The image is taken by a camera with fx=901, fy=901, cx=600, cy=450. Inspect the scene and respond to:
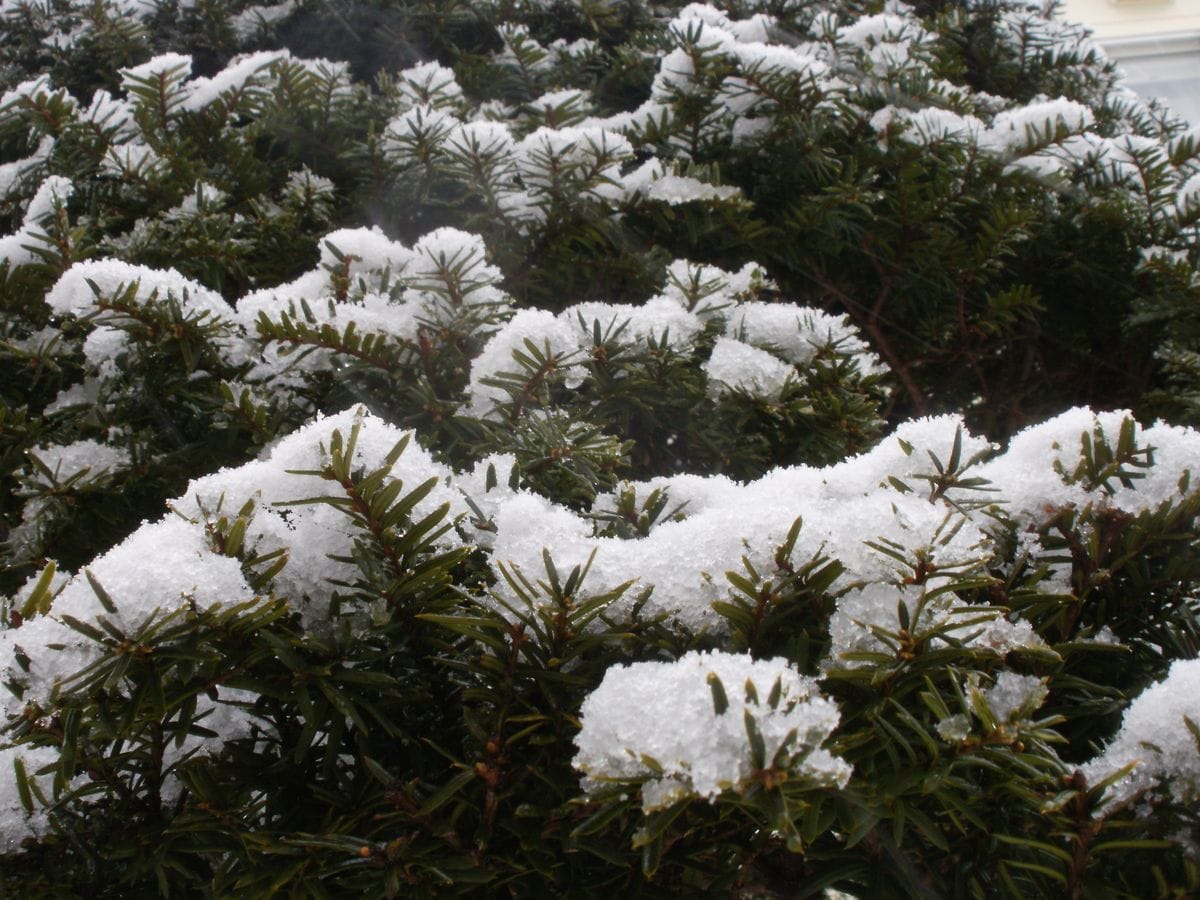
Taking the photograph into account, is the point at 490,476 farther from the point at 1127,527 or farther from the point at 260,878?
the point at 1127,527

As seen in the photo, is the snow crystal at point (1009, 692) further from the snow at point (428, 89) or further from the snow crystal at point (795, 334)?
the snow at point (428, 89)

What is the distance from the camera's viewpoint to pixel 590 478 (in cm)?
102

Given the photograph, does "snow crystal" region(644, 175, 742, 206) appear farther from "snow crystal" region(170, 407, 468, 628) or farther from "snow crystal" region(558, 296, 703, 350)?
"snow crystal" region(170, 407, 468, 628)

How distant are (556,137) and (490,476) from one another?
0.81m

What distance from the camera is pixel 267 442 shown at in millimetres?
1121

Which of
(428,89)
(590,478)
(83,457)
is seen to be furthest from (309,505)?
(428,89)

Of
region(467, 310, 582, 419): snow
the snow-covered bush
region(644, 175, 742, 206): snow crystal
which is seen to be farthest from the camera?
region(644, 175, 742, 206): snow crystal

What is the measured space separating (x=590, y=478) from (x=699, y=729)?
18.7 inches

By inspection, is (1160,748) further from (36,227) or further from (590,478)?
(36,227)

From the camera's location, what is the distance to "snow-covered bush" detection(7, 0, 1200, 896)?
66cm

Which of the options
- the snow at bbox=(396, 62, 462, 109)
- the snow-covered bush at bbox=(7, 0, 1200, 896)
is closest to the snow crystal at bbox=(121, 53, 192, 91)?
the snow-covered bush at bbox=(7, 0, 1200, 896)

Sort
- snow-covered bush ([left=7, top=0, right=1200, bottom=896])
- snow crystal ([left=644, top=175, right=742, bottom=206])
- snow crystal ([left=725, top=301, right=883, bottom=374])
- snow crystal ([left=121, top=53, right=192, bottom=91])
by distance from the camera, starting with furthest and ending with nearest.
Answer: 1. snow crystal ([left=121, top=53, right=192, bottom=91])
2. snow crystal ([left=644, top=175, right=742, bottom=206])
3. snow crystal ([left=725, top=301, right=883, bottom=374])
4. snow-covered bush ([left=7, top=0, right=1200, bottom=896])

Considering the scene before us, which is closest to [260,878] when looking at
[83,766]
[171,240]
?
[83,766]

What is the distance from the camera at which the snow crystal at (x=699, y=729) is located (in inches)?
21.5
